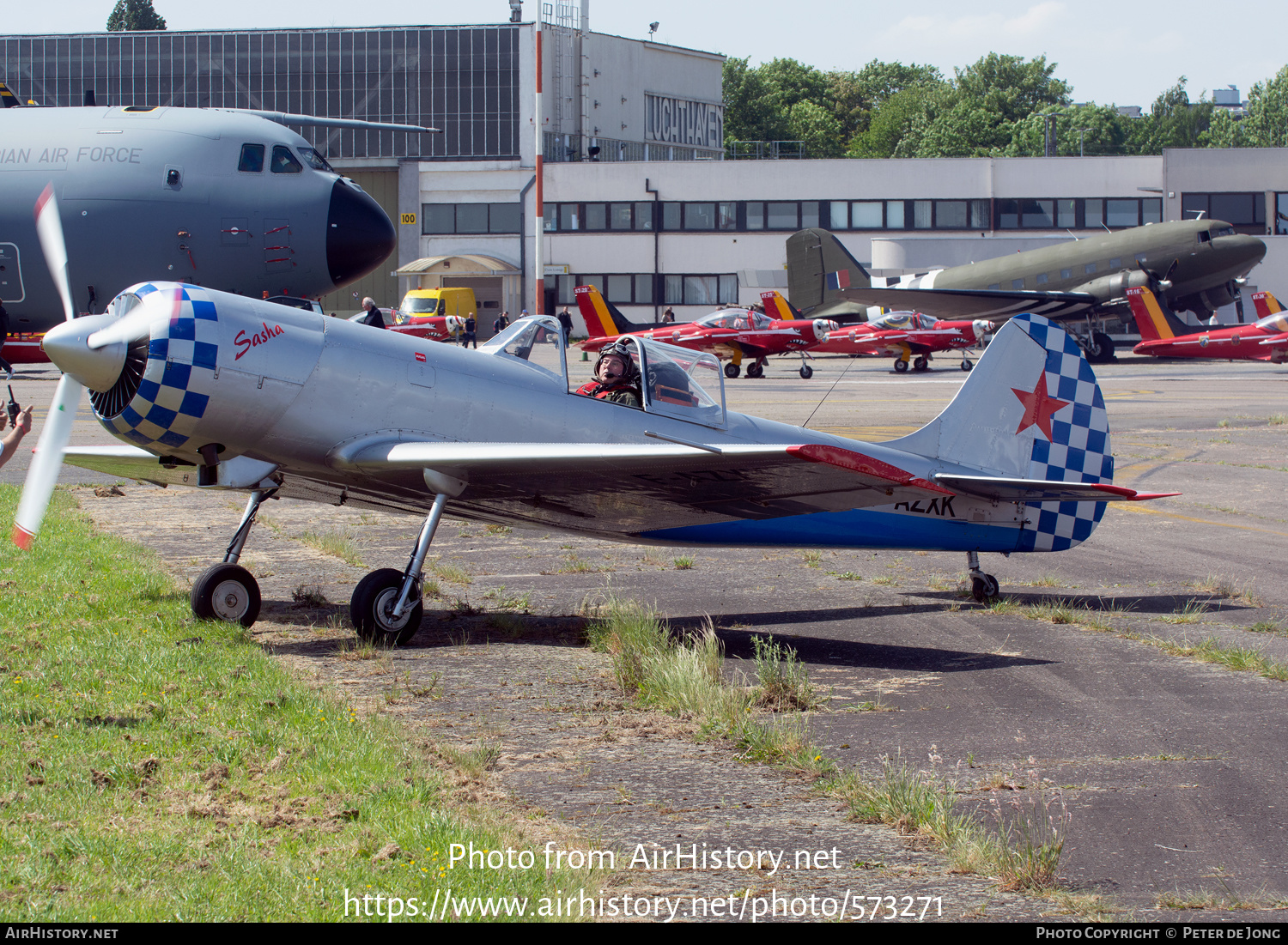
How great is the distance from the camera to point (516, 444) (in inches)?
314

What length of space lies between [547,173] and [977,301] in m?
31.2

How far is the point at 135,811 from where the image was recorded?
4375mm

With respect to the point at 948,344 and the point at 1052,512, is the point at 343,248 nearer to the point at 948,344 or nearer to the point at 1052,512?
the point at 1052,512

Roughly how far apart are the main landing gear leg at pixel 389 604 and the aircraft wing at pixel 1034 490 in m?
3.86

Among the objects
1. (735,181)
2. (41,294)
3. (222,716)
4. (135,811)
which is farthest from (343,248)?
(735,181)

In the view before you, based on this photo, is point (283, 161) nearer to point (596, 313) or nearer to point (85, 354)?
point (85, 354)

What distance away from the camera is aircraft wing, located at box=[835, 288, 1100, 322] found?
41.9 metres

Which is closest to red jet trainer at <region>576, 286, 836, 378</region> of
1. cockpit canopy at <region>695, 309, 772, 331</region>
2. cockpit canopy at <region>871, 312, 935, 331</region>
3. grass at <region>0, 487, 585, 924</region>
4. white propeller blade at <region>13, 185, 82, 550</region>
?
cockpit canopy at <region>695, 309, 772, 331</region>

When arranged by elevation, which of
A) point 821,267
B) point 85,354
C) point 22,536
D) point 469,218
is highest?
point 469,218

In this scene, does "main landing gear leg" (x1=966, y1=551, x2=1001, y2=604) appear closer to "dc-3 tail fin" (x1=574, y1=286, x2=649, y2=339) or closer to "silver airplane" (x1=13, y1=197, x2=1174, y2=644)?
"silver airplane" (x1=13, y1=197, x2=1174, y2=644)

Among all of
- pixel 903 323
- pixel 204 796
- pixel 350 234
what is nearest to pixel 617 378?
pixel 204 796

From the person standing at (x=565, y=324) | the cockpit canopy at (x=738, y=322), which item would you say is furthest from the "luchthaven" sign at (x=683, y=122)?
the person standing at (x=565, y=324)

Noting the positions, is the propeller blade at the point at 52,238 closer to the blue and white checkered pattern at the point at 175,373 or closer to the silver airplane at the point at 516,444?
the silver airplane at the point at 516,444

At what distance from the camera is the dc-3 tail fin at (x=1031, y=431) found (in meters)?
9.45
